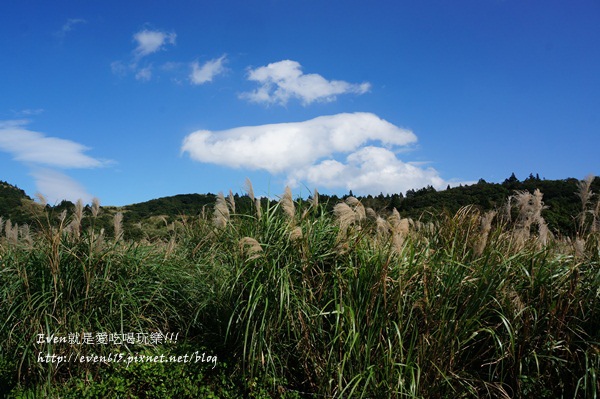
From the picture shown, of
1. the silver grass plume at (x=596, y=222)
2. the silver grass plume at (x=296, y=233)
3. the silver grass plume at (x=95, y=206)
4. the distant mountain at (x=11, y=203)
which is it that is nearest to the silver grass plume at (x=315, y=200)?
the silver grass plume at (x=296, y=233)

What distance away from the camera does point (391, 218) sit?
543 centimetres

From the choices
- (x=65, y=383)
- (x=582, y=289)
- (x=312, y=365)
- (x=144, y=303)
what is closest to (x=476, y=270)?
(x=582, y=289)

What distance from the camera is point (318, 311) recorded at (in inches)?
168

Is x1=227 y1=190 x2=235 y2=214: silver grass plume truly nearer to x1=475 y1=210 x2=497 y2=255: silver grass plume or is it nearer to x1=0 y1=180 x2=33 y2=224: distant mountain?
x1=475 y1=210 x2=497 y2=255: silver grass plume

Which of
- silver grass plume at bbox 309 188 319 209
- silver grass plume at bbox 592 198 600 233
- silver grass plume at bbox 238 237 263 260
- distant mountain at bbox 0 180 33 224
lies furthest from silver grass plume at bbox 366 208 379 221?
distant mountain at bbox 0 180 33 224

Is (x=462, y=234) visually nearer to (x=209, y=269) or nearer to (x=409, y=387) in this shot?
(x=409, y=387)

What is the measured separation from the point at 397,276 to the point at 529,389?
1381 millimetres

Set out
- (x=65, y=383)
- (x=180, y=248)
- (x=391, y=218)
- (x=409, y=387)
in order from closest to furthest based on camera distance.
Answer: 1. (x=409, y=387)
2. (x=65, y=383)
3. (x=391, y=218)
4. (x=180, y=248)

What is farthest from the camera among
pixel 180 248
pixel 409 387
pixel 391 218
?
pixel 180 248

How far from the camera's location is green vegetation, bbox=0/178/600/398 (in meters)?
4.02

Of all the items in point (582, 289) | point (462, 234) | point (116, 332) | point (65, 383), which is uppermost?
point (462, 234)

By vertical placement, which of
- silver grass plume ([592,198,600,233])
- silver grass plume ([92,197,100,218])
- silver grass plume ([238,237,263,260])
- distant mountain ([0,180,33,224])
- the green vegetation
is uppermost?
distant mountain ([0,180,33,224])

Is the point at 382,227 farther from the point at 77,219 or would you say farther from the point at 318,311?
the point at 77,219

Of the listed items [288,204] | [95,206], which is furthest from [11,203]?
[288,204]
